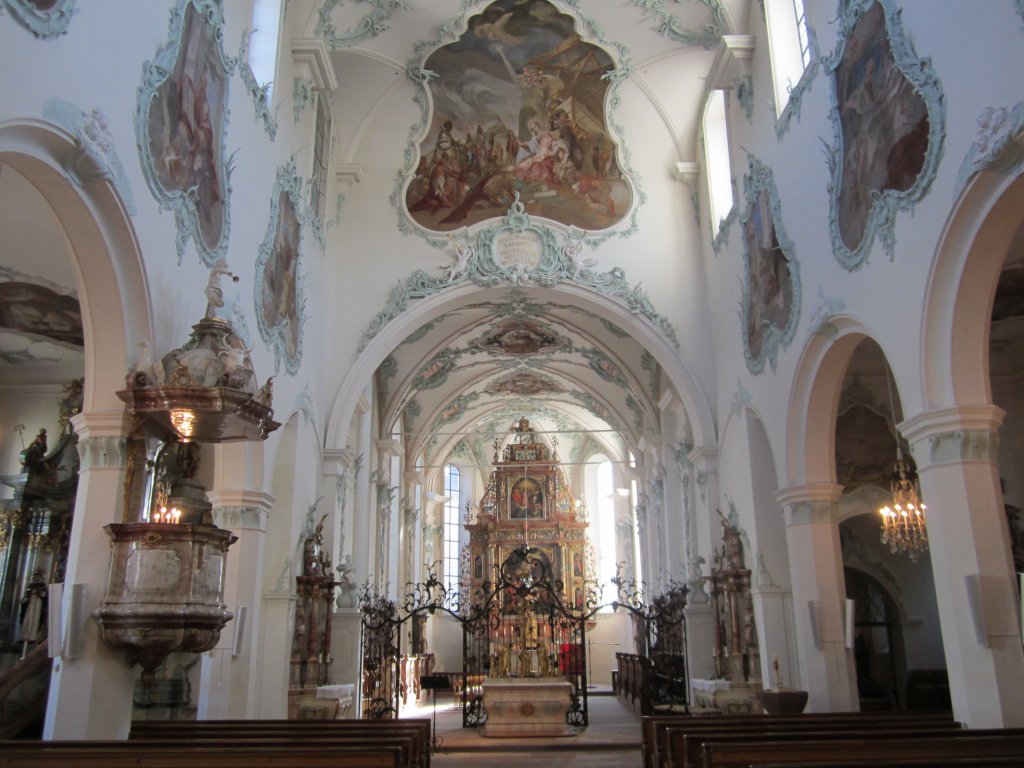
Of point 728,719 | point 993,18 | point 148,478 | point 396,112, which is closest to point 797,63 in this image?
point 993,18

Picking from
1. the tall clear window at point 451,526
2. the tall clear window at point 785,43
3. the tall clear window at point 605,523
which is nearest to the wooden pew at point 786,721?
the tall clear window at point 785,43

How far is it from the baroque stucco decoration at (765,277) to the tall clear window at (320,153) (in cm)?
610

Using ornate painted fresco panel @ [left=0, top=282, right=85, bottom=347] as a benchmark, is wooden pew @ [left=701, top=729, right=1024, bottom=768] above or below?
below

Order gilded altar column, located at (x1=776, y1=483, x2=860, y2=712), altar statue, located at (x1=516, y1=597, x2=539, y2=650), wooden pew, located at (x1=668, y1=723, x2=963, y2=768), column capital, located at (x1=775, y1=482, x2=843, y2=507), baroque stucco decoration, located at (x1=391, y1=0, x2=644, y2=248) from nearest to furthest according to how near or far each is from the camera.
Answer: wooden pew, located at (x1=668, y1=723, x2=963, y2=768), gilded altar column, located at (x1=776, y1=483, x2=860, y2=712), column capital, located at (x1=775, y1=482, x2=843, y2=507), baroque stucco decoration, located at (x1=391, y1=0, x2=644, y2=248), altar statue, located at (x1=516, y1=597, x2=539, y2=650)

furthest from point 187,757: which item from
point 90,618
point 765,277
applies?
point 765,277

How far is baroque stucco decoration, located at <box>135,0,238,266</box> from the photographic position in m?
7.48

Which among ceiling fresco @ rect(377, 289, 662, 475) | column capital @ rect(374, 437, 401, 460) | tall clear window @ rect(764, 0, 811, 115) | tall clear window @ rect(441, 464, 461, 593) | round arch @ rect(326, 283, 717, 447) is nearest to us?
tall clear window @ rect(764, 0, 811, 115)

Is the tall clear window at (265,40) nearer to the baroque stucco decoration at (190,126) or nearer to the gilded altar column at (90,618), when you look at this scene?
the baroque stucco decoration at (190,126)

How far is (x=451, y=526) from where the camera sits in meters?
31.5

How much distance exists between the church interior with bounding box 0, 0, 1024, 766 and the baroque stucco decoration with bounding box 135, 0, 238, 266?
0.05 m

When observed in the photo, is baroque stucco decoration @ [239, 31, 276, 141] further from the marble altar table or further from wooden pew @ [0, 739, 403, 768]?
the marble altar table

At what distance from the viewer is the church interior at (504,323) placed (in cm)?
680

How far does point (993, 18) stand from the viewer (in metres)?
6.22

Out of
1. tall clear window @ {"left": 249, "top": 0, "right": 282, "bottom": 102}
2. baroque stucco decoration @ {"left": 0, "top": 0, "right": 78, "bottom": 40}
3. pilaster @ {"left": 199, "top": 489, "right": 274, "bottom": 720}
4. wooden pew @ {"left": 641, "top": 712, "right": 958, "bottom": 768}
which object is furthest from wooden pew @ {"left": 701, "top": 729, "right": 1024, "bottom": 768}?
tall clear window @ {"left": 249, "top": 0, "right": 282, "bottom": 102}
